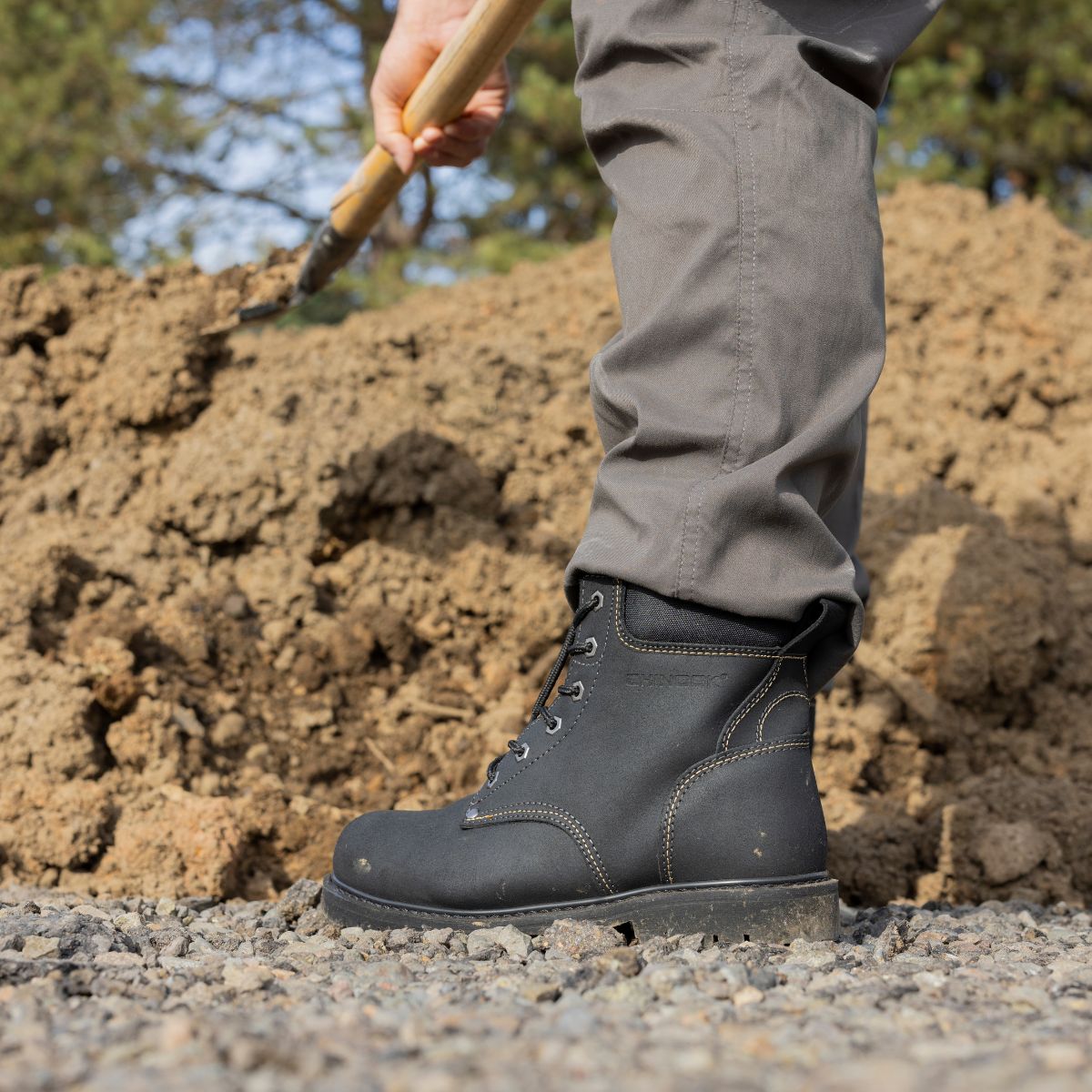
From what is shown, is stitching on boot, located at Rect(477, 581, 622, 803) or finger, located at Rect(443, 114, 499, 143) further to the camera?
finger, located at Rect(443, 114, 499, 143)

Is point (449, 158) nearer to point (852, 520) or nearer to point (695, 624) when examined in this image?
point (852, 520)

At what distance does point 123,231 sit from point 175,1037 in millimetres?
7460

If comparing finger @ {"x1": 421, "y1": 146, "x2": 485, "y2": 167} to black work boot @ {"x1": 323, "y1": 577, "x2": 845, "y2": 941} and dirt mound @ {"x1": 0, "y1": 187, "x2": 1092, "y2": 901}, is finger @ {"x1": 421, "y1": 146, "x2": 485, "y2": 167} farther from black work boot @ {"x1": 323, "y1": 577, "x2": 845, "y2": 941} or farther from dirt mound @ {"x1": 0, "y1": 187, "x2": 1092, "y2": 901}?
black work boot @ {"x1": 323, "y1": 577, "x2": 845, "y2": 941}

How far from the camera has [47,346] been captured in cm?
335

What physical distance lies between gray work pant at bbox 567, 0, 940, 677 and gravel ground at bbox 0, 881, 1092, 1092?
0.46m

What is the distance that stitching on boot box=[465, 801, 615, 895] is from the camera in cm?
148

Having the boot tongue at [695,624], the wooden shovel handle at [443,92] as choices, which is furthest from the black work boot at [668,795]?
the wooden shovel handle at [443,92]

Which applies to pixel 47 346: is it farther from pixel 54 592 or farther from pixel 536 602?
pixel 536 602

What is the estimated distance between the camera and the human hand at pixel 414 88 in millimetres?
2318

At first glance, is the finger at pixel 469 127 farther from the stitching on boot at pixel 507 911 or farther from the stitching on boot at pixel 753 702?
the stitching on boot at pixel 507 911

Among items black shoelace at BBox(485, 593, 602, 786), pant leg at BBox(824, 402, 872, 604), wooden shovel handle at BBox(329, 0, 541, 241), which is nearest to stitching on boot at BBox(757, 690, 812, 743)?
black shoelace at BBox(485, 593, 602, 786)

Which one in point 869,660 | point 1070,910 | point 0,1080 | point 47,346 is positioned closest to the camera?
point 0,1080

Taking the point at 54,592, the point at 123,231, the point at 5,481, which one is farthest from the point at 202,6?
the point at 54,592

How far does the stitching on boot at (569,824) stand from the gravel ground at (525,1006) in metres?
0.08
